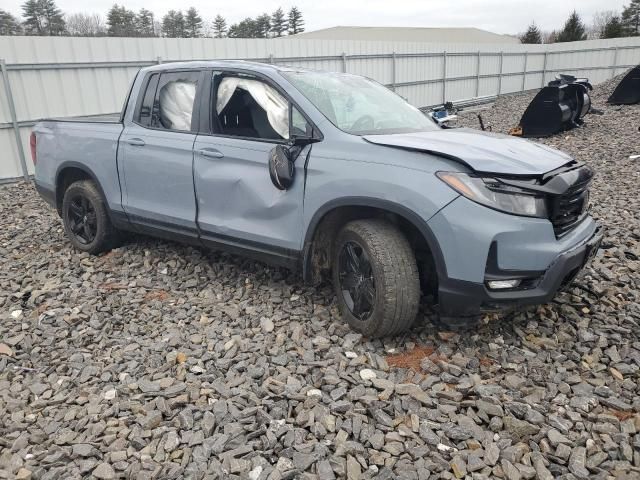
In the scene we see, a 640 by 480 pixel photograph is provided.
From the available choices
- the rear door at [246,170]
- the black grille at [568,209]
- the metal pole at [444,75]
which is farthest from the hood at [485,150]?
the metal pole at [444,75]

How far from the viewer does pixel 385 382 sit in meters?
3.02

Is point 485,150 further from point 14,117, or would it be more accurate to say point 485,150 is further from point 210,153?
point 14,117

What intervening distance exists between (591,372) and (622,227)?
289cm

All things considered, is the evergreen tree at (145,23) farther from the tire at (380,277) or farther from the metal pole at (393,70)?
the tire at (380,277)

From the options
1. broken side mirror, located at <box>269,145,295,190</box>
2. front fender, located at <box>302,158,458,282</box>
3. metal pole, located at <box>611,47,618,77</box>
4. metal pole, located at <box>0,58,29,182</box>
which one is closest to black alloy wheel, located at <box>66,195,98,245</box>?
broken side mirror, located at <box>269,145,295,190</box>

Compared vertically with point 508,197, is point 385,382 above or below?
below

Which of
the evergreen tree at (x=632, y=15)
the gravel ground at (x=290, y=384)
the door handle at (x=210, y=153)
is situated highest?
the evergreen tree at (x=632, y=15)

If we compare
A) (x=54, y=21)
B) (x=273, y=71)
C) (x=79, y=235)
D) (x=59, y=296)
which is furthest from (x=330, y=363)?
(x=54, y=21)

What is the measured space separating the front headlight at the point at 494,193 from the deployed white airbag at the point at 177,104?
2.29 meters

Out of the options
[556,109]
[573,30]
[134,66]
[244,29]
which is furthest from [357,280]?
[244,29]

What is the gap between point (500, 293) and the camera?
2.98 meters

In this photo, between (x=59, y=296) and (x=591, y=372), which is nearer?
(x=591, y=372)

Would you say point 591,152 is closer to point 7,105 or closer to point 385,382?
point 385,382

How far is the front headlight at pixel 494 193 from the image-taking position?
2.90m
